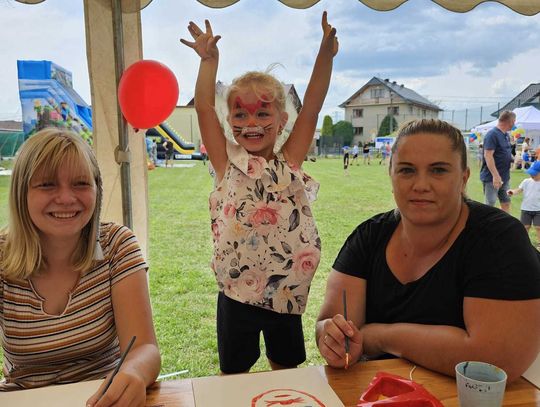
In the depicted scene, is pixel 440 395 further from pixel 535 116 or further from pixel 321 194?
pixel 535 116

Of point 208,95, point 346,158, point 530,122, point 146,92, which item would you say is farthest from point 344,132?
point 208,95

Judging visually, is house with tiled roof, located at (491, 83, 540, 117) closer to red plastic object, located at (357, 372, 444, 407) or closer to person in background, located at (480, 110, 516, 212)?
person in background, located at (480, 110, 516, 212)

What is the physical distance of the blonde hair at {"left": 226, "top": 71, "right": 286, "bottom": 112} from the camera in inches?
66.2

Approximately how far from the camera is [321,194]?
34.6ft

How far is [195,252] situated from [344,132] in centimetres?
1287

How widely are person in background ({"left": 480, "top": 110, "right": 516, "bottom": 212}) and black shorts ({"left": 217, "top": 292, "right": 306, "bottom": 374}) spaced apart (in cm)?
440

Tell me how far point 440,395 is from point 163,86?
72.5 inches

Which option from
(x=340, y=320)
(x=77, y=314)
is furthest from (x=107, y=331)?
(x=340, y=320)

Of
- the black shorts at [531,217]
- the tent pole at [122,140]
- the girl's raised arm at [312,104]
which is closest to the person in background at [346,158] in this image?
the black shorts at [531,217]

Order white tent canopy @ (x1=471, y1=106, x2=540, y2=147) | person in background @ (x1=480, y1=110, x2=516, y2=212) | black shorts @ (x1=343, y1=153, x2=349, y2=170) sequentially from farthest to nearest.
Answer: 1. black shorts @ (x1=343, y1=153, x2=349, y2=170)
2. white tent canopy @ (x1=471, y1=106, x2=540, y2=147)
3. person in background @ (x1=480, y1=110, x2=516, y2=212)

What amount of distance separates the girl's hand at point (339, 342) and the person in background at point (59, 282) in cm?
46

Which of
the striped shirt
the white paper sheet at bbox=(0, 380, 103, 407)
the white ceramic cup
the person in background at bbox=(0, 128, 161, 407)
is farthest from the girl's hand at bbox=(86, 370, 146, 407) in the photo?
the white ceramic cup

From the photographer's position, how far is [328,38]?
1.68 m

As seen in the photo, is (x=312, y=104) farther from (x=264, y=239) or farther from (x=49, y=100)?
(x=49, y=100)
